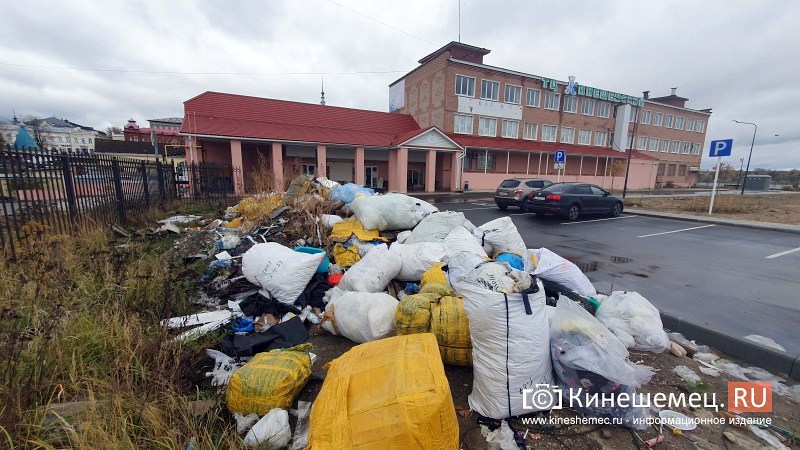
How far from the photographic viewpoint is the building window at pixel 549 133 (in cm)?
2883

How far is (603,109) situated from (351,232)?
3537 cm

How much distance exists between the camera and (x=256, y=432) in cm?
174

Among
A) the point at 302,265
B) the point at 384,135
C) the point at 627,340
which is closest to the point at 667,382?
the point at 627,340

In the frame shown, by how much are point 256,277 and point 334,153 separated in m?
18.7

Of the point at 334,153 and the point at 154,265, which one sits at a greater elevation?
the point at 334,153

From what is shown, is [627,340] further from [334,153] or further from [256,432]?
[334,153]

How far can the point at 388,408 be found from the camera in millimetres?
1384

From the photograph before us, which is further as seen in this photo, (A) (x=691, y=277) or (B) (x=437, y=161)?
(B) (x=437, y=161)

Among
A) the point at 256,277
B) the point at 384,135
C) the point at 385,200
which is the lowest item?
the point at 256,277

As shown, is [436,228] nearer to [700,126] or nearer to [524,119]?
[524,119]

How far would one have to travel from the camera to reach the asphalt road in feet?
11.8

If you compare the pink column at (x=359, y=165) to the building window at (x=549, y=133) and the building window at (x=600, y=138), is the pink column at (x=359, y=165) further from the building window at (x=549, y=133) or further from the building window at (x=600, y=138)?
the building window at (x=600, y=138)

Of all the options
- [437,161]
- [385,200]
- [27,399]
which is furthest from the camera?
[437,161]

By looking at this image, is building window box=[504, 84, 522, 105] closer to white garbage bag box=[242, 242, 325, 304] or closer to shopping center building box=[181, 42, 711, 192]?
shopping center building box=[181, 42, 711, 192]
